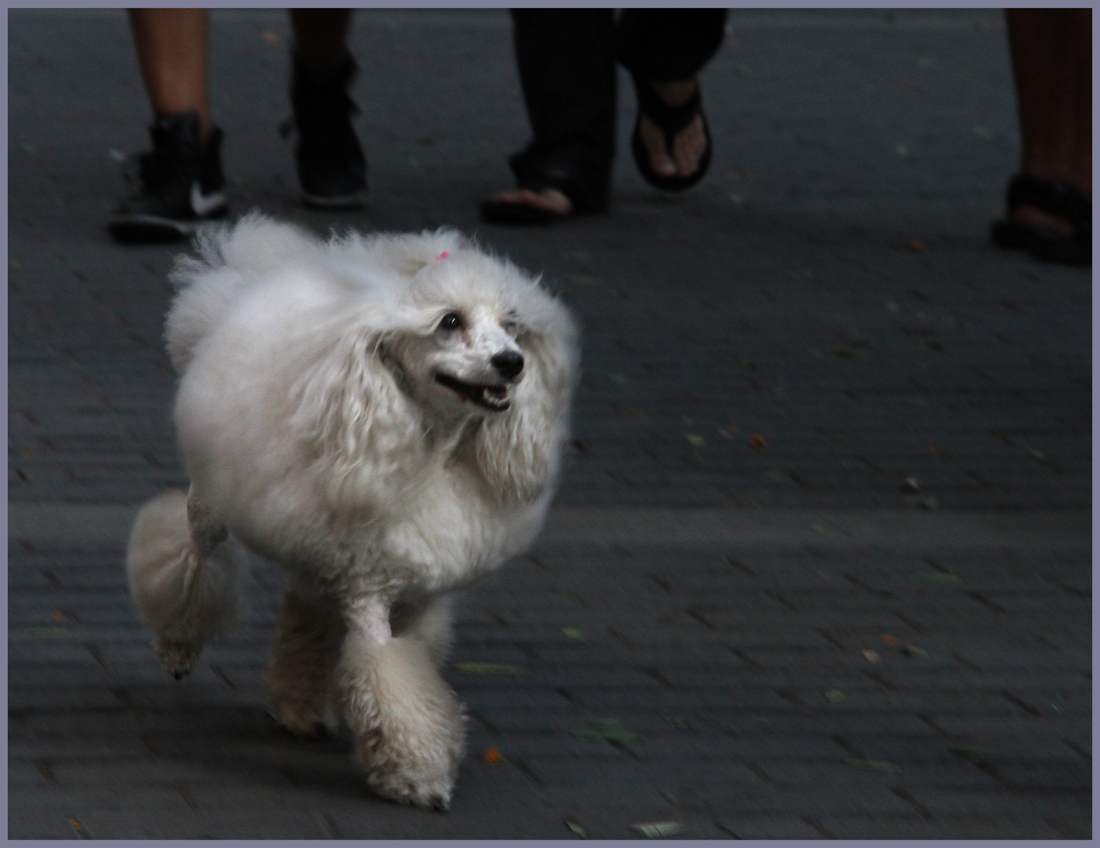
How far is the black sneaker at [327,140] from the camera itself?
830 centimetres

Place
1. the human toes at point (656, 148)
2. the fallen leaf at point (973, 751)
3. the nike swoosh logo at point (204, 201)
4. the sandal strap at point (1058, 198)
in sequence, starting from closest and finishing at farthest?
1. the fallen leaf at point (973, 751)
2. the nike swoosh logo at point (204, 201)
3. the sandal strap at point (1058, 198)
4. the human toes at point (656, 148)

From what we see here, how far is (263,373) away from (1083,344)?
4.71 meters

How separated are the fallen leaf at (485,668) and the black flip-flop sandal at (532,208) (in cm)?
426

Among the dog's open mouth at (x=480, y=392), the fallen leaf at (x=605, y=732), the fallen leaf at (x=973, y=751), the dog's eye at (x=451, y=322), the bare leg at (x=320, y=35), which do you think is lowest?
the fallen leaf at (x=973, y=751)

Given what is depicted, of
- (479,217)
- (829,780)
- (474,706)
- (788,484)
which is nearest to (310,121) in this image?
(479,217)

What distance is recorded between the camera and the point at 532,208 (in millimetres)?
8492

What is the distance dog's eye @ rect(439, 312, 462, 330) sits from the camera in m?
3.48

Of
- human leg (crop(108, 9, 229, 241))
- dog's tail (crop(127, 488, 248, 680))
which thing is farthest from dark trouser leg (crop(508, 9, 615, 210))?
dog's tail (crop(127, 488, 248, 680))

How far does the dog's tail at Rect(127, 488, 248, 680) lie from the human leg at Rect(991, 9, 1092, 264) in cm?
535

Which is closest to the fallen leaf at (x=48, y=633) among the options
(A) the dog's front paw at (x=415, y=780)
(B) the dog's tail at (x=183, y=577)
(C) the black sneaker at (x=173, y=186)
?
(B) the dog's tail at (x=183, y=577)

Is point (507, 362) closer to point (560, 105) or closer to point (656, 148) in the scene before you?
point (560, 105)

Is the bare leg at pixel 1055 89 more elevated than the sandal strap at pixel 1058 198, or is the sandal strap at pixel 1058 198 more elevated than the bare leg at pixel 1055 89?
the bare leg at pixel 1055 89

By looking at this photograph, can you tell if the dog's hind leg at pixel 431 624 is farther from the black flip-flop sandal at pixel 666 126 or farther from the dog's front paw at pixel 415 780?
the black flip-flop sandal at pixel 666 126

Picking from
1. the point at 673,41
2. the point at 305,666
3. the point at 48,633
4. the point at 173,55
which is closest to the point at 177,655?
the point at 305,666
